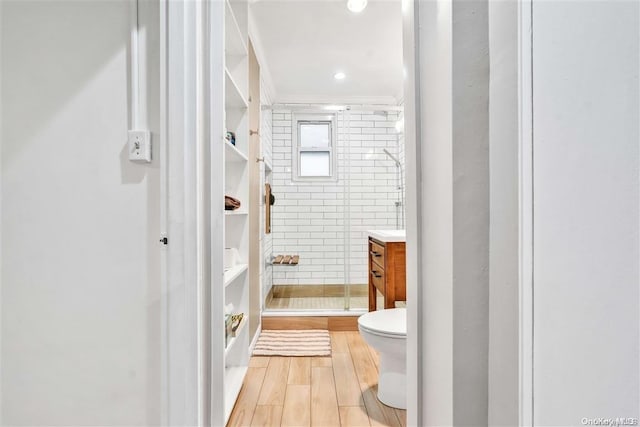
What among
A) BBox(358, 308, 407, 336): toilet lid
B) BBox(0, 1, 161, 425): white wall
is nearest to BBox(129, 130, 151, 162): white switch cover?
BBox(0, 1, 161, 425): white wall

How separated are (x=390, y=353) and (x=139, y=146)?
141 cm

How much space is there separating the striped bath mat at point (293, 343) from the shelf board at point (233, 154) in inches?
53.1

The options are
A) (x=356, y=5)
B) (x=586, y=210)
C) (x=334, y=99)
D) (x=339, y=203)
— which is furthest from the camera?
(x=334, y=99)

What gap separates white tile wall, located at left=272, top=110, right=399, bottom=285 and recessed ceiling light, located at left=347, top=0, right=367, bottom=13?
119 centimetres

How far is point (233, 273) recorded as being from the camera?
1857 mm

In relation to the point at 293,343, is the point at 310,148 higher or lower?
higher

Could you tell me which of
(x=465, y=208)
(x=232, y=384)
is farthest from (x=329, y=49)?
(x=232, y=384)

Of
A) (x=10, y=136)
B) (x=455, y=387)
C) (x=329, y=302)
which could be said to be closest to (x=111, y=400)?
(x=10, y=136)

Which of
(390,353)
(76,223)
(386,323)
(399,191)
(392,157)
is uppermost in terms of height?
(392,157)

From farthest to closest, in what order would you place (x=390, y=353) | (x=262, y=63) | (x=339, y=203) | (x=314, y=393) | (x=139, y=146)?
(x=339, y=203), (x=262, y=63), (x=314, y=393), (x=390, y=353), (x=139, y=146)

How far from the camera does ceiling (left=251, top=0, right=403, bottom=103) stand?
2.28m

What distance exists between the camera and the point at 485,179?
2.57 ft

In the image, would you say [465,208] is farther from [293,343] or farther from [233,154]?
[293,343]

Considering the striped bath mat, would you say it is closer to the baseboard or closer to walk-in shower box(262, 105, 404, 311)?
the baseboard
